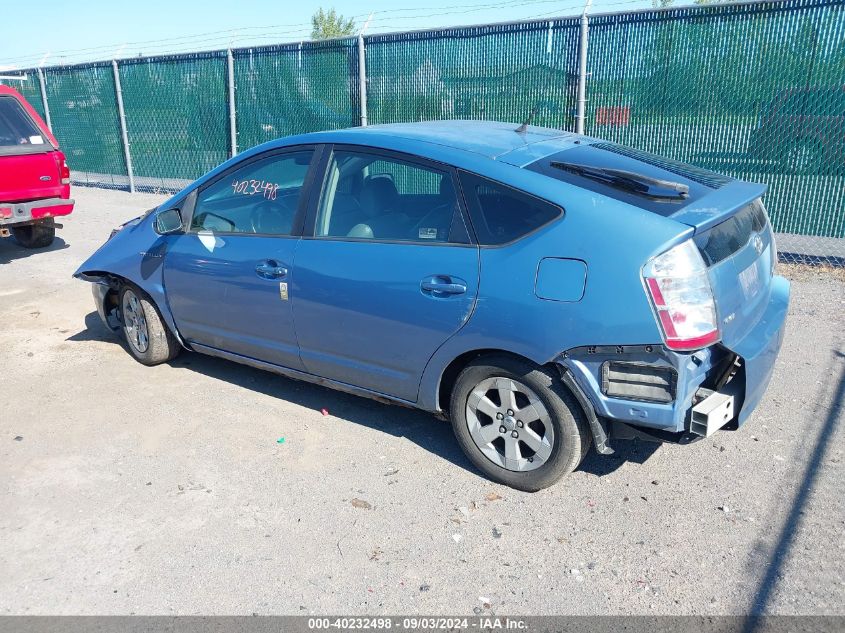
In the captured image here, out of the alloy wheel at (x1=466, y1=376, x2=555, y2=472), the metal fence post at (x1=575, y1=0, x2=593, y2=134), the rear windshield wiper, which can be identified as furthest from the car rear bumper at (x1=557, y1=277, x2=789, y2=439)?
the metal fence post at (x1=575, y1=0, x2=593, y2=134)

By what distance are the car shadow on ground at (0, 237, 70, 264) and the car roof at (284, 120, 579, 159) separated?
688 centimetres

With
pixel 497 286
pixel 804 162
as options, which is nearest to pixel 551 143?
pixel 497 286

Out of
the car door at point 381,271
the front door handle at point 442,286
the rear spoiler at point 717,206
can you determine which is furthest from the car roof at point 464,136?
the rear spoiler at point 717,206

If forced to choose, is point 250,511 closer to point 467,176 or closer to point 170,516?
point 170,516

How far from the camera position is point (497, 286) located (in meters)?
3.44

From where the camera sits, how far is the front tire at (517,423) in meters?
3.46

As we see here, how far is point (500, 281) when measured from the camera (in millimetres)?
3438

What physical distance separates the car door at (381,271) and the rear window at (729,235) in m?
1.04

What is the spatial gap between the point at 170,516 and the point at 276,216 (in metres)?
1.85

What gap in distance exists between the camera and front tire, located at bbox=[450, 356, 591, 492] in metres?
3.46

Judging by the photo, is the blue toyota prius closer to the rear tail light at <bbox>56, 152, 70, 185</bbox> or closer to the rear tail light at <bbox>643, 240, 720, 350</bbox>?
the rear tail light at <bbox>643, 240, 720, 350</bbox>

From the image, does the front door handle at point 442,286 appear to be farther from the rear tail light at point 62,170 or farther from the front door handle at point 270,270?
the rear tail light at point 62,170

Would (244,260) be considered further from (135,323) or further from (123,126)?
(123,126)

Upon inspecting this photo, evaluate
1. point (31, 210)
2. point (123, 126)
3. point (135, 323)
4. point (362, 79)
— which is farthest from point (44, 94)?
point (135, 323)
